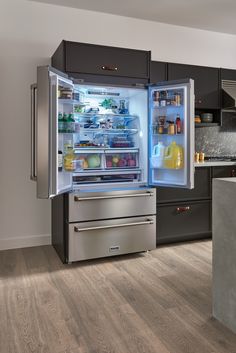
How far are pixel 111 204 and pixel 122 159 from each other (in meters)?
0.65

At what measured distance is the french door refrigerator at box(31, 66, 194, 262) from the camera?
2.94m

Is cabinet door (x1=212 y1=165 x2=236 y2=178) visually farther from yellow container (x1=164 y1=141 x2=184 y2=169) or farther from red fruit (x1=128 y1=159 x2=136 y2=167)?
red fruit (x1=128 y1=159 x2=136 y2=167)

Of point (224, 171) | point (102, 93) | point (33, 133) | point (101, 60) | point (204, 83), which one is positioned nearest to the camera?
point (33, 133)

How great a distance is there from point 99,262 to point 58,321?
3.55 feet

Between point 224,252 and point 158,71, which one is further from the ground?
point 158,71

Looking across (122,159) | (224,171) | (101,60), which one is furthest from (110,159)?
(224,171)

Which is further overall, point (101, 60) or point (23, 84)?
point (23, 84)

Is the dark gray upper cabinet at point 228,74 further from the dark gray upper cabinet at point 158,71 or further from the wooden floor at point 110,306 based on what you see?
the wooden floor at point 110,306

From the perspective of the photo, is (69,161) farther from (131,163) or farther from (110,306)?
(110,306)

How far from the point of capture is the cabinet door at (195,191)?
11.5ft

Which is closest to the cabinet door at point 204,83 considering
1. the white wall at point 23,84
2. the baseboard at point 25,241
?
the white wall at point 23,84

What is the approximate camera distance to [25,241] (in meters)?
3.51

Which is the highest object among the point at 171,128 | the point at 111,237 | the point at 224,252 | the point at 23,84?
the point at 23,84

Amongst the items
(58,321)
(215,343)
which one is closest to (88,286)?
(58,321)
